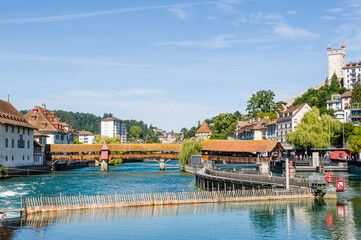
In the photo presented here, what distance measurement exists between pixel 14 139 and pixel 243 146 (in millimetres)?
39032

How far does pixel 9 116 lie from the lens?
72000mm

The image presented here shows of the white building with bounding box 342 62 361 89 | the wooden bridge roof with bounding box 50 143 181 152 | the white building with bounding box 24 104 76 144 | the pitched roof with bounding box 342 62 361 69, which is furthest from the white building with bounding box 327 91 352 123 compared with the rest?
the white building with bounding box 24 104 76 144

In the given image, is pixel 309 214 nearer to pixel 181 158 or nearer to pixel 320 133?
pixel 181 158

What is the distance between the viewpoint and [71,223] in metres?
29.7

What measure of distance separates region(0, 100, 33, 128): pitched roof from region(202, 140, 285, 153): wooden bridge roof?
111 feet

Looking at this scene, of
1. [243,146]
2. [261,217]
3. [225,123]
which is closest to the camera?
[261,217]

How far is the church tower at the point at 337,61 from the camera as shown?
156 metres

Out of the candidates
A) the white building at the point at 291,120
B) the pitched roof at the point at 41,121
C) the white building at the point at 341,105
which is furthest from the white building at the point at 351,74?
the pitched roof at the point at 41,121

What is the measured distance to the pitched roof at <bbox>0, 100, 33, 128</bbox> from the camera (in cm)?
6881

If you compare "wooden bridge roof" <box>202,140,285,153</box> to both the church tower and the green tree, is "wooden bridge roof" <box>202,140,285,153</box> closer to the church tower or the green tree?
the green tree

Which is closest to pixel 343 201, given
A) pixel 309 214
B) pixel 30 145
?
pixel 309 214

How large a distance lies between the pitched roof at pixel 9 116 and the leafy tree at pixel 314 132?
51.7m

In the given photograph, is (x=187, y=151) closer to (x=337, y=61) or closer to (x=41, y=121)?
(x=41, y=121)

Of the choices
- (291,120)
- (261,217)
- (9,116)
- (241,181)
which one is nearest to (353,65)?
(291,120)
